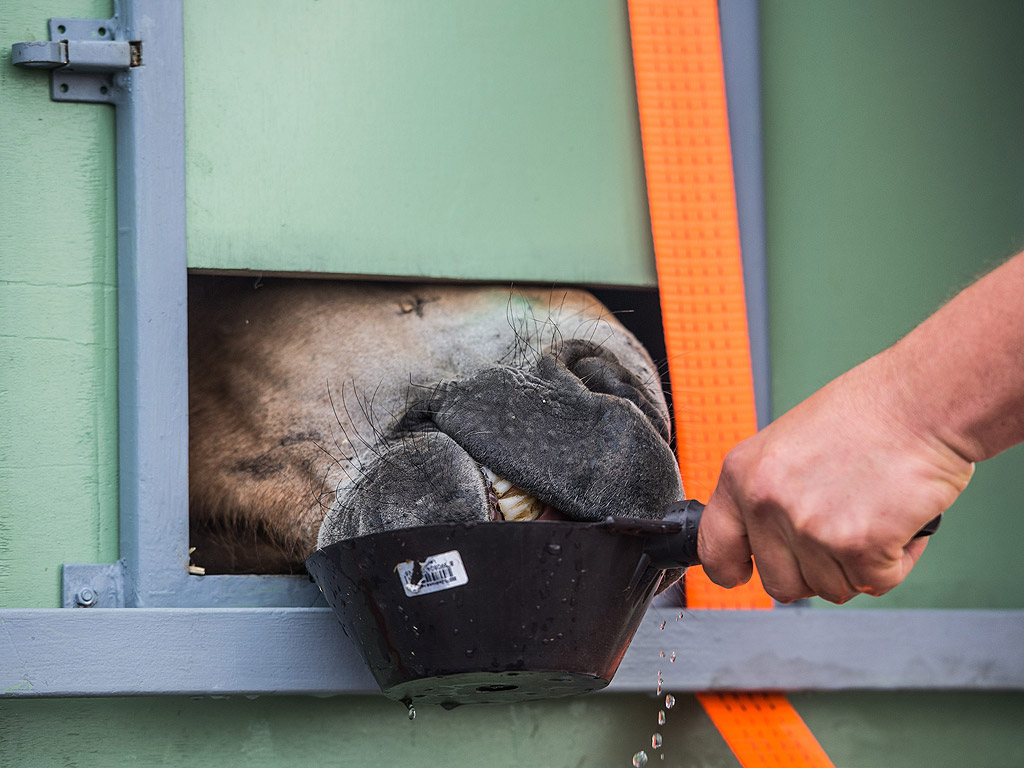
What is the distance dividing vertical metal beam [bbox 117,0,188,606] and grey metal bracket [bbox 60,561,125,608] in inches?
0.5

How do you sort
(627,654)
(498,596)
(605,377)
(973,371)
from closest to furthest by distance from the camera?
(973,371), (498,596), (605,377), (627,654)

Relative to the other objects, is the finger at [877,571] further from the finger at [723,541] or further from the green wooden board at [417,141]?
the green wooden board at [417,141]

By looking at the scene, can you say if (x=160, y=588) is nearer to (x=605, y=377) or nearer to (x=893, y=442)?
(x=605, y=377)

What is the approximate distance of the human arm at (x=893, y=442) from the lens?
90 centimetres

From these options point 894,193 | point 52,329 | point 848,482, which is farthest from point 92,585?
point 894,193

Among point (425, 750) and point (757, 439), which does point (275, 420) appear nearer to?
point (425, 750)

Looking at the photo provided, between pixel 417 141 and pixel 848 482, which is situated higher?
pixel 417 141

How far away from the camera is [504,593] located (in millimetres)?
1113

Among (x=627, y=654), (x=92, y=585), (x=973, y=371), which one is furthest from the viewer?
(x=627, y=654)

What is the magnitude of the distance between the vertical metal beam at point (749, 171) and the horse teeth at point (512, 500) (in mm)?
719

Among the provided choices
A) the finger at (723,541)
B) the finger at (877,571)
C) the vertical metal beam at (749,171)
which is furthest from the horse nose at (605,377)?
the vertical metal beam at (749,171)

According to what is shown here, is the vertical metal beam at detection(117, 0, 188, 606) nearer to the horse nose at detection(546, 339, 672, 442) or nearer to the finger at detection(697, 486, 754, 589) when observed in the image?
the horse nose at detection(546, 339, 672, 442)

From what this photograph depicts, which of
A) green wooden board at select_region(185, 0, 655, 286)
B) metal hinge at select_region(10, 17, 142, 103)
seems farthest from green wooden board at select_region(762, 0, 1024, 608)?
metal hinge at select_region(10, 17, 142, 103)

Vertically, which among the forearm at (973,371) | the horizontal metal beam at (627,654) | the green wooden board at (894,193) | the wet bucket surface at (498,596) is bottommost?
the horizontal metal beam at (627,654)
